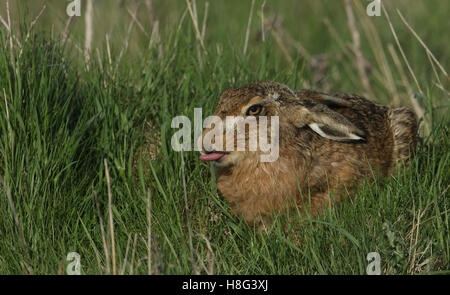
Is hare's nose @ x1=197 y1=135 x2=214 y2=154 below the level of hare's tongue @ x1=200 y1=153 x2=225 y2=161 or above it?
above

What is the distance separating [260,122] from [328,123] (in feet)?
1.59

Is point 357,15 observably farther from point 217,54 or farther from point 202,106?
point 202,106

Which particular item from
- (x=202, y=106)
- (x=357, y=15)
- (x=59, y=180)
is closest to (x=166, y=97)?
(x=202, y=106)

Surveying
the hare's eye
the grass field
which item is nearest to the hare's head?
the hare's eye

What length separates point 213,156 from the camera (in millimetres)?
4379

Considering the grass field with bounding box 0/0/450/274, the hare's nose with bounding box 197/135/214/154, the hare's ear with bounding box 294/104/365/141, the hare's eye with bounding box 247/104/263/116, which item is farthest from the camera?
the hare's ear with bounding box 294/104/365/141

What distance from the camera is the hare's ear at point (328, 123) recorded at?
463 cm

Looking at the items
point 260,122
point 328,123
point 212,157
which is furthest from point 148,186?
point 328,123

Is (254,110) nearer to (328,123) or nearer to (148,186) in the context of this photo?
(328,123)

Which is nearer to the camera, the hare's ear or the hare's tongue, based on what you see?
the hare's tongue

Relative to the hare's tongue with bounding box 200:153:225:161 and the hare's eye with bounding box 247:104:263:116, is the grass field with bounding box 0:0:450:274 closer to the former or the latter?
the hare's tongue with bounding box 200:153:225:161

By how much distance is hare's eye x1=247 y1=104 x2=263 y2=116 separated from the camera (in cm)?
448

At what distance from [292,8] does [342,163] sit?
181 inches

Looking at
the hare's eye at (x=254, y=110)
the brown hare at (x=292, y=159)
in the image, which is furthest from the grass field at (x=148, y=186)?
the hare's eye at (x=254, y=110)
